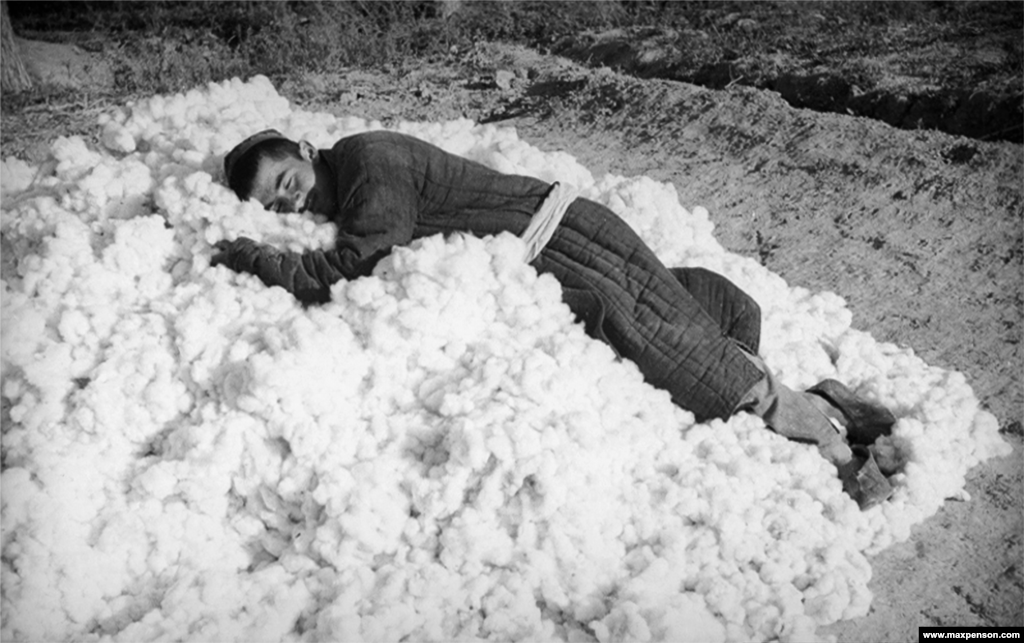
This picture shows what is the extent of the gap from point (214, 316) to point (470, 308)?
0.64m

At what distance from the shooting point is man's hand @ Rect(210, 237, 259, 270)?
2135 millimetres

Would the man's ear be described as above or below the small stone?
above

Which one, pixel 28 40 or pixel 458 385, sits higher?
pixel 458 385

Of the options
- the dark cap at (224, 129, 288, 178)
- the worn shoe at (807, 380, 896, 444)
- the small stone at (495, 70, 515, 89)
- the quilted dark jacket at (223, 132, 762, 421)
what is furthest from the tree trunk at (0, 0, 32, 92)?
the worn shoe at (807, 380, 896, 444)

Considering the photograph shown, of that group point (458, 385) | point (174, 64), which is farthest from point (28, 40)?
point (458, 385)

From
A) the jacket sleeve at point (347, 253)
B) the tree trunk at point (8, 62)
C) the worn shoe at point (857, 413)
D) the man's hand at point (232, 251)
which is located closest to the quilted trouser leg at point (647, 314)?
the worn shoe at point (857, 413)

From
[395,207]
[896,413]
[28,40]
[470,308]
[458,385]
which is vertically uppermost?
[395,207]

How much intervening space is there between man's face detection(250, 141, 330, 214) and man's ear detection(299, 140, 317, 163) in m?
0.02

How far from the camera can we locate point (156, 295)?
2.16 m

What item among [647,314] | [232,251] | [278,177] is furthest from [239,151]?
[647,314]

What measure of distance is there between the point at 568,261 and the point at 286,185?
2.60ft

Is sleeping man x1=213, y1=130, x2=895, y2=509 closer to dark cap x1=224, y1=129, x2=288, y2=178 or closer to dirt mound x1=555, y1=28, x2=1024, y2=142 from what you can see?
dark cap x1=224, y1=129, x2=288, y2=178

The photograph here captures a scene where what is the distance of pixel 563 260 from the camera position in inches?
89.7

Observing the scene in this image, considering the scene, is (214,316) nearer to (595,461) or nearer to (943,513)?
(595,461)
